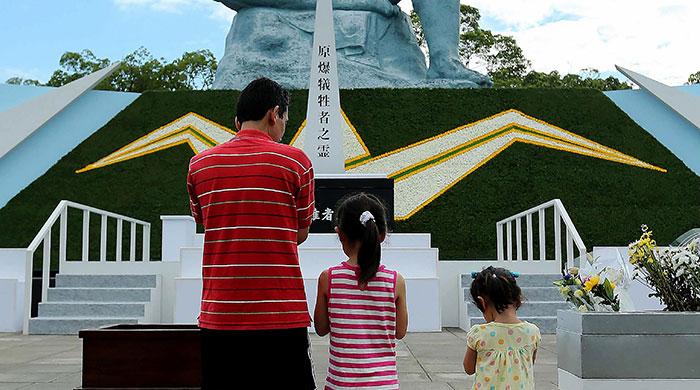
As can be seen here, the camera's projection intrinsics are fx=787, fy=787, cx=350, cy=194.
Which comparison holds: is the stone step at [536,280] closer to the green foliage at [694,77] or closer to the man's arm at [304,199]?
the man's arm at [304,199]

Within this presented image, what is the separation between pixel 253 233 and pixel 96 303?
772 cm

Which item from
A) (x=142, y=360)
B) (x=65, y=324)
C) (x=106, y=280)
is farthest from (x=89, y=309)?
(x=142, y=360)

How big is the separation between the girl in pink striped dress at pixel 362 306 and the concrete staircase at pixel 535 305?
243 inches

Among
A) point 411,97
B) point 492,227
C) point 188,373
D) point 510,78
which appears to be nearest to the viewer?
point 188,373

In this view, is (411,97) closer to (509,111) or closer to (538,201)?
Answer: (509,111)

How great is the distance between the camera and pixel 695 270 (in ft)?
14.3

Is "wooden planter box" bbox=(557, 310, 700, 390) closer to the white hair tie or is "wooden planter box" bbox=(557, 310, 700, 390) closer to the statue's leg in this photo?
the white hair tie

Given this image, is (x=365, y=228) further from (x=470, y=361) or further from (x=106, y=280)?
(x=106, y=280)

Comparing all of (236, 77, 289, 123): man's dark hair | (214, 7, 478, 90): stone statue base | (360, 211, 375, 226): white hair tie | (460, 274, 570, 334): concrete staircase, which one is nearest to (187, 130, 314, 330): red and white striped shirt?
(236, 77, 289, 123): man's dark hair

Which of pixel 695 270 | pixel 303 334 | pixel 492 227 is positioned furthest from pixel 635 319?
pixel 492 227

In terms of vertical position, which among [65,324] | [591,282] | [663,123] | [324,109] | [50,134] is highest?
[663,123]

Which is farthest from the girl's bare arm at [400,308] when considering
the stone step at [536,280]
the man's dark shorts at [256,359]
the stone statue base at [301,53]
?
the stone statue base at [301,53]

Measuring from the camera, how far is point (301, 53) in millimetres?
23094

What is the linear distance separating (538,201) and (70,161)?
10.6m
